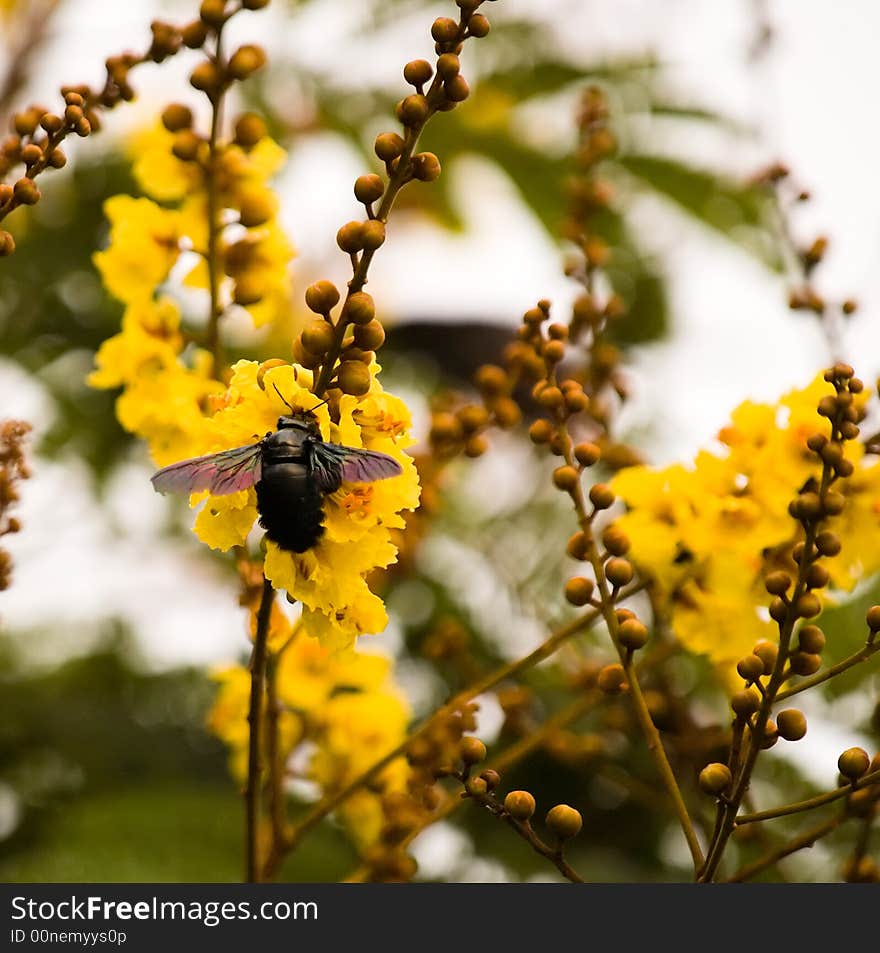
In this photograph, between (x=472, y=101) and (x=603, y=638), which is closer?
(x=603, y=638)

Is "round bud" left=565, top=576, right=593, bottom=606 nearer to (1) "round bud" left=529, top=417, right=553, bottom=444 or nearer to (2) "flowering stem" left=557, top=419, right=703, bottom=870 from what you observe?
(2) "flowering stem" left=557, top=419, right=703, bottom=870

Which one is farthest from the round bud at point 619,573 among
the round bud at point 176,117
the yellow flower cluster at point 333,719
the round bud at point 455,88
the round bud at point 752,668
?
the round bud at point 176,117

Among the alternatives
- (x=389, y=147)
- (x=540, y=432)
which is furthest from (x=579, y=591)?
(x=389, y=147)

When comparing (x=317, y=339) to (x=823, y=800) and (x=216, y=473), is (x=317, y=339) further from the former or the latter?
(x=823, y=800)

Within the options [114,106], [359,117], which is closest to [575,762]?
[114,106]

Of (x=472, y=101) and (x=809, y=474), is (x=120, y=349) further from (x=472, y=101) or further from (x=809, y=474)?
(x=472, y=101)

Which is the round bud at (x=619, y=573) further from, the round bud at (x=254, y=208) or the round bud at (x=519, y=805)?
the round bud at (x=254, y=208)
